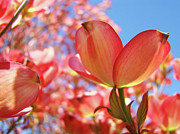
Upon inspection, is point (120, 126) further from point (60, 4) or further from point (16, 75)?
point (60, 4)

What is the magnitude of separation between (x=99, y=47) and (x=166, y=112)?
26 cm

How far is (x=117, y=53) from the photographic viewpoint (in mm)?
313

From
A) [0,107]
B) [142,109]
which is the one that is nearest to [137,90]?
[142,109]

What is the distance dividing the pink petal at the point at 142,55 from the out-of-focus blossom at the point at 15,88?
138 mm

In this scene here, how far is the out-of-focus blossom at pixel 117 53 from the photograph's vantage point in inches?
11.6

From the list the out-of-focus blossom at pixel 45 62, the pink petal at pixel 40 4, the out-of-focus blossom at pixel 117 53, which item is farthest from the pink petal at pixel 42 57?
the out-of-focus blossom at pixel 117 53

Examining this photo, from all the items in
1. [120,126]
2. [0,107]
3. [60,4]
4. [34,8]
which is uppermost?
[60,4]

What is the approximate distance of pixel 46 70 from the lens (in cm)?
51

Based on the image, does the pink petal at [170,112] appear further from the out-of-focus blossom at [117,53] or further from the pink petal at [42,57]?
the pink petal at [42,57]

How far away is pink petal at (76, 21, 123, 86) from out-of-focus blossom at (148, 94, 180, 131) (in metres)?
0.20

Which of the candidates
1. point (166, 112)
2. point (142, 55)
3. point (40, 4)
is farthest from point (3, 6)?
point (166, 112)

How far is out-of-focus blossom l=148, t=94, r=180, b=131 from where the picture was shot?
44 cm

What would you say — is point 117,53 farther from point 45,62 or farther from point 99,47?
point 45,62

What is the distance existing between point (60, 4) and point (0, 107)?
354 cm
